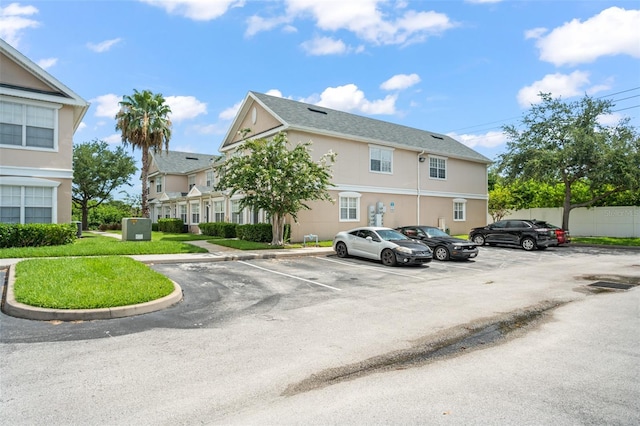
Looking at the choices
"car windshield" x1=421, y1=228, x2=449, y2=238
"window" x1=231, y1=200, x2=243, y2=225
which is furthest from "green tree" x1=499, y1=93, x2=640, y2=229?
"window" x1=231, y1=200, x2=243, y2=225

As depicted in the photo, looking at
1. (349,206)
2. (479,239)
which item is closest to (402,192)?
(349,206)

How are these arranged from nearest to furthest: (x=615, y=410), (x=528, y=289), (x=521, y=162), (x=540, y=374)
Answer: (x=615, y=410) → (x=540, y=374) → (x=528, y=289) → (x=521, y=162)

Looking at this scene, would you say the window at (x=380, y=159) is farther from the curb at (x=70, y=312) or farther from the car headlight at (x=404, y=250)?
the curb at (x=70, y=312)

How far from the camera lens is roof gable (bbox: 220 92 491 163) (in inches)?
825

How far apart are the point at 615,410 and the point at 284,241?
16473 mm

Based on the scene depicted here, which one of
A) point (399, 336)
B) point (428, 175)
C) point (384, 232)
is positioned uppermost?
point (428, 175)

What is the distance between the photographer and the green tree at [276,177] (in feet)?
54.7

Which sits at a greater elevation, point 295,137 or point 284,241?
point 295,137

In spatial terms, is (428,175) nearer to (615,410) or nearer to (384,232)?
(384,232)

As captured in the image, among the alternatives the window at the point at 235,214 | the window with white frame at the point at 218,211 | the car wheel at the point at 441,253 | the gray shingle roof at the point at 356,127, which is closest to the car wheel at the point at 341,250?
the car wheel at the point at 441,253

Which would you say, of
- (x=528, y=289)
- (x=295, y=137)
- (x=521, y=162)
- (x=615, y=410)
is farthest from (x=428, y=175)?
(x=615, y=410)

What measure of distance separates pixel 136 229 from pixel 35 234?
4.72 m

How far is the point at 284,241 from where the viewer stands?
19.4m

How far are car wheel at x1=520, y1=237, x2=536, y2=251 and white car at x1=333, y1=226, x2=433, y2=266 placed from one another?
8.58 meters
